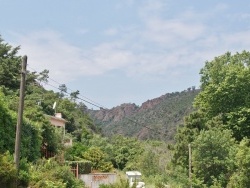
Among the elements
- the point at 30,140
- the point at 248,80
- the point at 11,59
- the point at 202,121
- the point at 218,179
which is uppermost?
the point at 11,59

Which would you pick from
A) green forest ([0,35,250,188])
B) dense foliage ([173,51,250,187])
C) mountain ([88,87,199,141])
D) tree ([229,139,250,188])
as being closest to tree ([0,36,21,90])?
green forest ([0,35,250,188])

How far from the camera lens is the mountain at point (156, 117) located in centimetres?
10656

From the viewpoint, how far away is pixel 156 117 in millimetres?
122688

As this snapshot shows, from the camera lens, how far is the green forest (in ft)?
75.7

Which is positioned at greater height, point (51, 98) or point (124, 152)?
point (51, 98)

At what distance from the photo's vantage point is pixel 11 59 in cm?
4747

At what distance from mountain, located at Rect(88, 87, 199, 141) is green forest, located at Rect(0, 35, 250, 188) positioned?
42.8 metres

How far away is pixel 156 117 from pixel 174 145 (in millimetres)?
77562

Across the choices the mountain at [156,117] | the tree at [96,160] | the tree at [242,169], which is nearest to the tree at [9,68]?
the tree at [96,160]

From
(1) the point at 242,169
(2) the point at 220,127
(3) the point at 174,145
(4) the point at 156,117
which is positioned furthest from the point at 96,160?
(4) the point at 156,117

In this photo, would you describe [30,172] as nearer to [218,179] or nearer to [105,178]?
[105,178]

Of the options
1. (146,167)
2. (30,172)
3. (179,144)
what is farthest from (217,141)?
(30,172)

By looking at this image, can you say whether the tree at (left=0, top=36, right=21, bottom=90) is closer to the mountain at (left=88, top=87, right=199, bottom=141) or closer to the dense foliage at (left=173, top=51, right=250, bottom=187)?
the dense foliage at (left=173, top=51, right=250, bottom=187)

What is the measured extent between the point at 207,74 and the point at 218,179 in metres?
17.1
